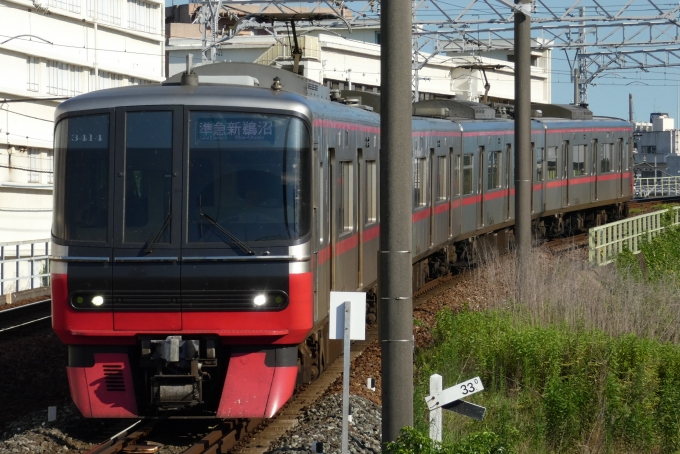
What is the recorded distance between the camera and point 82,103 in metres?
9.23

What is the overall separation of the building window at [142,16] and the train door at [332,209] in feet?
108

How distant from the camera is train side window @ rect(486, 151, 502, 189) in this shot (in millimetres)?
22281

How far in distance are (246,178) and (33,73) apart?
2899cm

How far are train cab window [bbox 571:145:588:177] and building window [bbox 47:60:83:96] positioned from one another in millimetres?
17989

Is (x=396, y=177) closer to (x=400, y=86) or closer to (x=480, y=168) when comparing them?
(x=400, y=86)

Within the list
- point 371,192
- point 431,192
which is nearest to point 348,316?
point 371,192

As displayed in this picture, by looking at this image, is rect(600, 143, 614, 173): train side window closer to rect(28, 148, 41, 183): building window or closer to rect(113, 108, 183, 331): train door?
rect(28, 148, 41, 183): building window

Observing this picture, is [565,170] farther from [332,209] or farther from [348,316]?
[348,316]

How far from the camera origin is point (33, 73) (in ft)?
119

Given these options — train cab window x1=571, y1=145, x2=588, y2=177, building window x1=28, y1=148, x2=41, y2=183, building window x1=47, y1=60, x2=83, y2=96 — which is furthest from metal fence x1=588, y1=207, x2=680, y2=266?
building window x1=47, y1=60, x2=83, y2=96

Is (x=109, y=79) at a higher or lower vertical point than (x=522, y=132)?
higher

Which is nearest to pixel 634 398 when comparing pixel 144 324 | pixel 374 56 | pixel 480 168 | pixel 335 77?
pixel 144 324

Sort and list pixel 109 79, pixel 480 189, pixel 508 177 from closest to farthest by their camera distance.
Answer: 1. pixel 480 189
2. pixel 508 177
3. pixel 109 79

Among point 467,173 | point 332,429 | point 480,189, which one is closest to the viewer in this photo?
point 332,429
